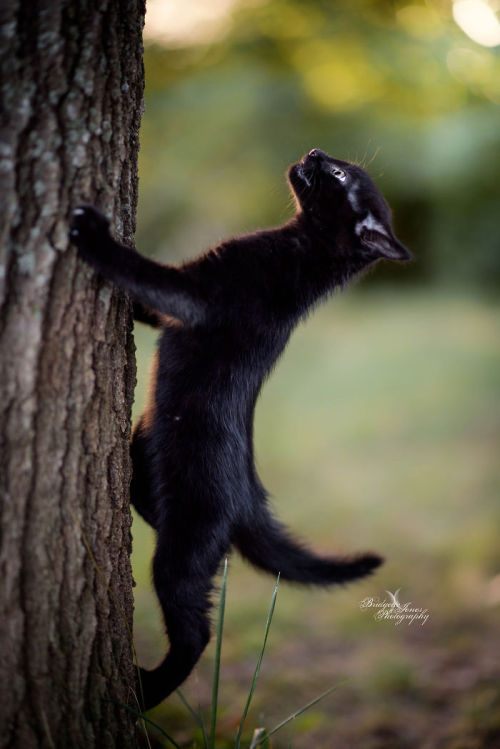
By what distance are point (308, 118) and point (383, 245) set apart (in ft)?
16.8

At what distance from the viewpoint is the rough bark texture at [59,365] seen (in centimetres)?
136

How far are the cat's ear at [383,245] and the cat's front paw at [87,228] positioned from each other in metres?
1.04

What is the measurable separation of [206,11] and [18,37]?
17.6 ft

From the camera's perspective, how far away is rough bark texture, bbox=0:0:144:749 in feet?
4.46

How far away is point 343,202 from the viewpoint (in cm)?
228

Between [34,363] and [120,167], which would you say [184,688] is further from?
[120,167]

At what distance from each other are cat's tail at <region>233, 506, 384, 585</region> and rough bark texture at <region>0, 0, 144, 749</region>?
2.27 ft

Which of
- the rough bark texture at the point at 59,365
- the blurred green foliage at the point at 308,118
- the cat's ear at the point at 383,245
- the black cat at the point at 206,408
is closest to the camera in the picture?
the rough bark texture at the point at 59,365

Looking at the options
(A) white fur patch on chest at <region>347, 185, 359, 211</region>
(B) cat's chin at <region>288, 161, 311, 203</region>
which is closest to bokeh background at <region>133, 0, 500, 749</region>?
(B) cat's chin at <region>288, 161, 311, 203</region>

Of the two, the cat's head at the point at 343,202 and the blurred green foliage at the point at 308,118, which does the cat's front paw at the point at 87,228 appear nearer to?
the cat's head at the point at 343,202

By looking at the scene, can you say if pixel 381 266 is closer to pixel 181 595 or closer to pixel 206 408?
pixel 206 408

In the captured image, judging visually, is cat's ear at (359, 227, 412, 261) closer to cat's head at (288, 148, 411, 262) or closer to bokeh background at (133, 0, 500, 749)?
cat's head at (288, 148, 411, 262)

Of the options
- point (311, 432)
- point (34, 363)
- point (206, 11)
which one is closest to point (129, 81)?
point (34, 363)

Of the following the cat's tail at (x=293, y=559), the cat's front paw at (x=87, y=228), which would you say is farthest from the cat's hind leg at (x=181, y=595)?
the cat's front paw at (x=87, y=228)
